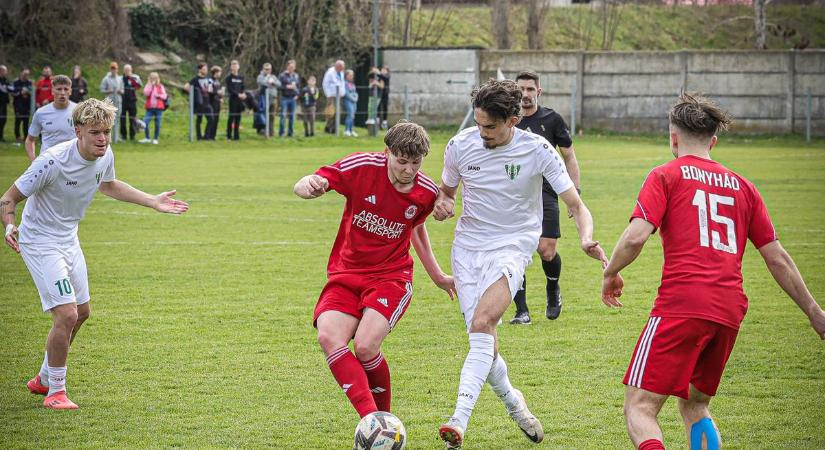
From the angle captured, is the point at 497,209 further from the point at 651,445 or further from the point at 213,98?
the point at 213,98

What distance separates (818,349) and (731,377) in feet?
4.31

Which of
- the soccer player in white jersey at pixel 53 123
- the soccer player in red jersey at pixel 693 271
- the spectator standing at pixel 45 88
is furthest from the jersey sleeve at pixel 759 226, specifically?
the spectator standing at pixel 45 88

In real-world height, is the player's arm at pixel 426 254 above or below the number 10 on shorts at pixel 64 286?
above

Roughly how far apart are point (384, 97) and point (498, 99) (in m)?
29.3

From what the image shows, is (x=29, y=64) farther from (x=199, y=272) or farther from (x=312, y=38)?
(x=199, y=272)

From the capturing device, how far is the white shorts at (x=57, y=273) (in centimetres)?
679

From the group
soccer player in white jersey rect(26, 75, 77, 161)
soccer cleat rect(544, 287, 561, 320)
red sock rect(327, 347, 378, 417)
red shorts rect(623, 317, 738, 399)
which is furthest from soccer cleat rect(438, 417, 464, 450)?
soccer player in white jersey rect(26, 75, 77, 161)

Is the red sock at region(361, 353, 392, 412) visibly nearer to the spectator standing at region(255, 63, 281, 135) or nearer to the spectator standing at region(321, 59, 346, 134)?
the spectator standing at region(255, 63, 281, 135)

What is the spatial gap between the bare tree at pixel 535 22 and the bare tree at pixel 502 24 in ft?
3.18

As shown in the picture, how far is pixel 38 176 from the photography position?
22.4 feet

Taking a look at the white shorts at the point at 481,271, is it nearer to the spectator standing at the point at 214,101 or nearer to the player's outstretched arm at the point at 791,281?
the player's outstretched arm at the point at 791,281

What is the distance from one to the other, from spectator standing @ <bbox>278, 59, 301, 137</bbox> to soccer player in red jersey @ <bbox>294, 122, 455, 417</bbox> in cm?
2548

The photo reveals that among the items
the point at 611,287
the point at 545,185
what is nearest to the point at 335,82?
the point at 545,185

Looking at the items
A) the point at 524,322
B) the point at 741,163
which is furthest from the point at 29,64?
the point at 524,322
